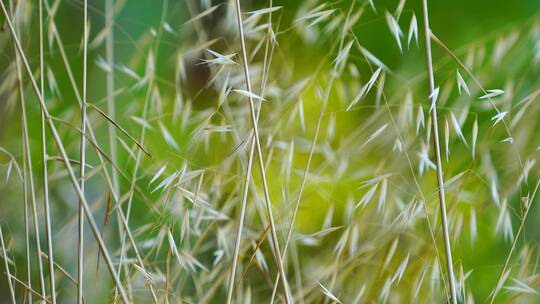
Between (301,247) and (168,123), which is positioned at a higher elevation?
(168,123)

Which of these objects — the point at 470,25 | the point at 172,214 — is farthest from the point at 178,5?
the point at 470,25

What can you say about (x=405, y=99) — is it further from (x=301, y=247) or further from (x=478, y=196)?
(x=301, y=247)

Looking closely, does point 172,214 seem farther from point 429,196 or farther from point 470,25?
point 470,25

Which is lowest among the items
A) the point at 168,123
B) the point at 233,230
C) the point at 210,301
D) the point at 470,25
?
the point at 210,301

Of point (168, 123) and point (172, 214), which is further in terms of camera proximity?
point (168, 123)

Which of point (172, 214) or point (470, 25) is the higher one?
point (470, 25)

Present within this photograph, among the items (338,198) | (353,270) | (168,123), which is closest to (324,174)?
(338,198)
